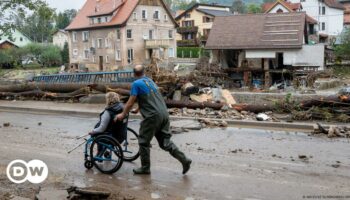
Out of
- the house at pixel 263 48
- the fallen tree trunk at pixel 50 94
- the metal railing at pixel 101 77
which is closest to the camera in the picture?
the fallen tree trunk at pixel 50 94

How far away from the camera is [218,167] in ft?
25.7

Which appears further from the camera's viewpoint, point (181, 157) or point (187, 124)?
point (187, 124)

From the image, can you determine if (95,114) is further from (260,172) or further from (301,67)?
(301,67)

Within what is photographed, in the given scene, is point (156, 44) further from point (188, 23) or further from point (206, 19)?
point (188, 23)

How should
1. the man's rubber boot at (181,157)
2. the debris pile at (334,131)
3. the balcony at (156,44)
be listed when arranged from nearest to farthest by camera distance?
the man's rubber boot at (181,157), the debris pile at (334,131), the balcony at (156,44)

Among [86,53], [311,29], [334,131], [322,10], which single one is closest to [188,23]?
[86,53]

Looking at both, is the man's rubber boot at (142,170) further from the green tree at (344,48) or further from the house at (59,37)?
the house at (59,37)

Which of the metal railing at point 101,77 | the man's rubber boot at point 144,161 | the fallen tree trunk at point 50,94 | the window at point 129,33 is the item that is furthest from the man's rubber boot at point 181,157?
the window at point 129,33

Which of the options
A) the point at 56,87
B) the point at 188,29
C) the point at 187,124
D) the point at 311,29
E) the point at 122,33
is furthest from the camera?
the point at 188,29

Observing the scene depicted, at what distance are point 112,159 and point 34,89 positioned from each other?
570 inches

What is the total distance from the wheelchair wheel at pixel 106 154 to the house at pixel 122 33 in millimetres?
50082

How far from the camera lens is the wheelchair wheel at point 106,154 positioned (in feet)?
24.3

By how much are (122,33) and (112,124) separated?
53074 millimetres

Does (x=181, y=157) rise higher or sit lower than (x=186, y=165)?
higher
